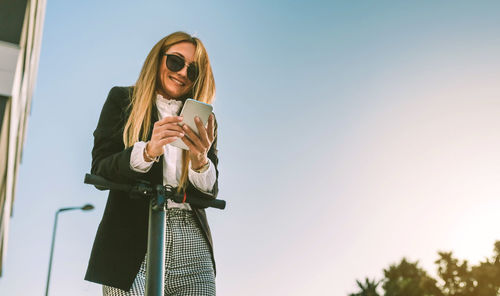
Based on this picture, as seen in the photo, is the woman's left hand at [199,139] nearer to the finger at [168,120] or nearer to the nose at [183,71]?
the finger at [168,120]

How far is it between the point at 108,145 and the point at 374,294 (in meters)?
64.7

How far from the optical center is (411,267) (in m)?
58.8

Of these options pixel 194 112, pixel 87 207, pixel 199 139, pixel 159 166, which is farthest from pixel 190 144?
pixel 87 207

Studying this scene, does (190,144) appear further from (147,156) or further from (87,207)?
(87,207)

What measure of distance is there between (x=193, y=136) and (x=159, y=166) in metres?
0.35

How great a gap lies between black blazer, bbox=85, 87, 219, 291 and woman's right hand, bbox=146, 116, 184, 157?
18 centimetres

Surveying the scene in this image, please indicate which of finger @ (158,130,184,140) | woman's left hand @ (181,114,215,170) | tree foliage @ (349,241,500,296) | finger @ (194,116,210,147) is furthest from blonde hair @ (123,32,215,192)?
tree foliage @ (349,241,500,296)

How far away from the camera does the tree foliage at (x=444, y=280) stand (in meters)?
45.5

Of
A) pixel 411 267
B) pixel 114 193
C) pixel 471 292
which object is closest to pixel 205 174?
pixel 114 193

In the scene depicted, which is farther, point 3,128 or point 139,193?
point 3,128

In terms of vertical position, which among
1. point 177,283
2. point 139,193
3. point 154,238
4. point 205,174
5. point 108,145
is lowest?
point 177,283

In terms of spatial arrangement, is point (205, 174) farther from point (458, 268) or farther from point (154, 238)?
point (458, 268)

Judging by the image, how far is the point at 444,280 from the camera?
164 ft

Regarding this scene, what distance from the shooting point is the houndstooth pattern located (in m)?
2.03
